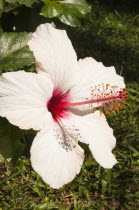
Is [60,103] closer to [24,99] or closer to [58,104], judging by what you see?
[58,104]

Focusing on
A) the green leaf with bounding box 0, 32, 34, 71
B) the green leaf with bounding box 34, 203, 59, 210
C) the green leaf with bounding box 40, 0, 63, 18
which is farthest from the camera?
the green leaf with bounding box 34, 203, 59, 210

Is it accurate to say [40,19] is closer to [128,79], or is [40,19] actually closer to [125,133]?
[125,133]

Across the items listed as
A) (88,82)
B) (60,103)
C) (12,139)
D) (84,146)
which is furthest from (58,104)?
(84,146)

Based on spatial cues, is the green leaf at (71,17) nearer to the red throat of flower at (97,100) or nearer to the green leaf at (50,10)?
the green leaf at (50,10)

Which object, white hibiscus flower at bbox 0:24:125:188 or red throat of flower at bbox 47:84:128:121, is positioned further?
red throat of flower at bbox 47:84:128:121

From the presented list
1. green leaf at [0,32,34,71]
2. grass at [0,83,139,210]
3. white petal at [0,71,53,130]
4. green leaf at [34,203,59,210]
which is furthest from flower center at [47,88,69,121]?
green leaf at [34,203,59,210]

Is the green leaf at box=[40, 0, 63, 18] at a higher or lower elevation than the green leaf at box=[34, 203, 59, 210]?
higher

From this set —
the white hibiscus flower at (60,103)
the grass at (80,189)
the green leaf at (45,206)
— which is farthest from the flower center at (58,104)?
the green leaf at (45,206)

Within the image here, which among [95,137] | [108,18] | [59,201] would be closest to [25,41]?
[95,137]

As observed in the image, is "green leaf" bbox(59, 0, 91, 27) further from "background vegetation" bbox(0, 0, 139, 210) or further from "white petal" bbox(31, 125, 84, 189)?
"white petal" bbox(31, 125, 84, 189)
